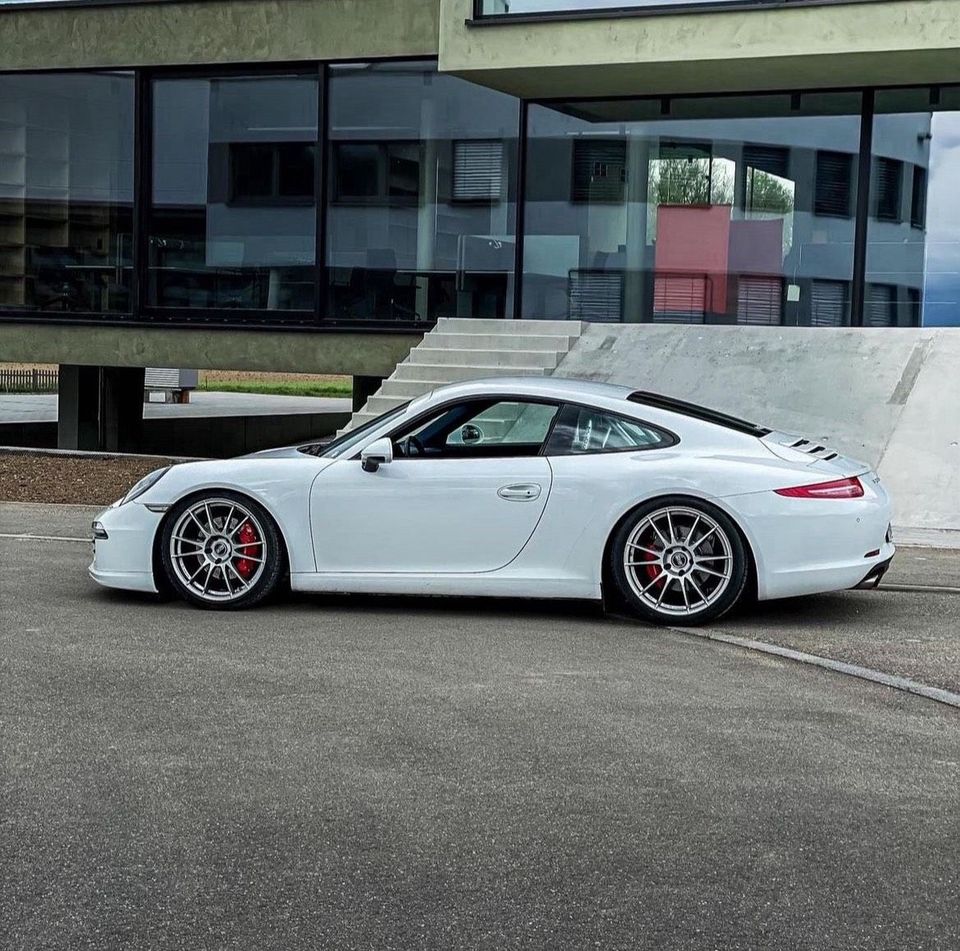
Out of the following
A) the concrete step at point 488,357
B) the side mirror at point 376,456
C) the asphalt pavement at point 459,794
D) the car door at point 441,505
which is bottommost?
the asphalt pavement at point 459,794

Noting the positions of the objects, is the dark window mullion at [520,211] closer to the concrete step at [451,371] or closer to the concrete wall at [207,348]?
the concrete wall at [207,348]

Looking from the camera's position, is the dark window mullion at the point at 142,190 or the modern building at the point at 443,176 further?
the dark window mullion at the point at 142,190

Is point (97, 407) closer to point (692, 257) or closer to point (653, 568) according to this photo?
point (692, 257)

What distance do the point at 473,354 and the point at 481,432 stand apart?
790 cm

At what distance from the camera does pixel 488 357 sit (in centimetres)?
1638

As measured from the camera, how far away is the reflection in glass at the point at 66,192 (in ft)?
65.2

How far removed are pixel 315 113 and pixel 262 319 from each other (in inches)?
101

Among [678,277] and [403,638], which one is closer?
[403,638]

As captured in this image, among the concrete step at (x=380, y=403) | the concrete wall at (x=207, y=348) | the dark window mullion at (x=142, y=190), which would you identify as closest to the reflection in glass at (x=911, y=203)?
the concrete wall at (x=207, y=348)

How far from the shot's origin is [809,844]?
4.55 meters

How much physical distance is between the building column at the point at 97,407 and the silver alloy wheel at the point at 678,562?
16.7 m

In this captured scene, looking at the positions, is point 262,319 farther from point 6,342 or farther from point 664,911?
point 664,911

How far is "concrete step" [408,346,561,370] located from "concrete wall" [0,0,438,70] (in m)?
4.10

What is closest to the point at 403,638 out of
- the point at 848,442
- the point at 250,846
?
the point at 250,846
